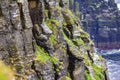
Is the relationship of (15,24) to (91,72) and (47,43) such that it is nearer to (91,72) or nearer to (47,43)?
(47,43)

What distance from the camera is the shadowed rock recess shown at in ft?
118

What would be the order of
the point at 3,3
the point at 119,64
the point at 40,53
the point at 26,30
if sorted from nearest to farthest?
the point at 3,3
the point at 26,30
the point at 40,53
the point at 119,64

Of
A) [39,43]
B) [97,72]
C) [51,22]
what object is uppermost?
[51,22]

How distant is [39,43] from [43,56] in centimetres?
153

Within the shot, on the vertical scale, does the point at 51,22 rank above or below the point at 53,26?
above

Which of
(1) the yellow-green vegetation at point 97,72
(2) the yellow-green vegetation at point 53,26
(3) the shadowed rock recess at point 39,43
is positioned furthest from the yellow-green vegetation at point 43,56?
(1) the yellow-green vegetation at point 97,72

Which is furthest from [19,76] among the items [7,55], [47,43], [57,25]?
[57,25]

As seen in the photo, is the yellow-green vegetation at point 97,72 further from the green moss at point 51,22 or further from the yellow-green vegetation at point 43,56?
the yellow-green vegetation at point 43,56

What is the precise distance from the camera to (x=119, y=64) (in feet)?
598

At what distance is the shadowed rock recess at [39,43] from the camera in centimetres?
3594

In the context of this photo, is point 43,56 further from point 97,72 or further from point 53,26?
point 97,72

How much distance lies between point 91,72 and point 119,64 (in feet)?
421

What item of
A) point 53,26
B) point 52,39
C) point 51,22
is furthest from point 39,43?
point 51,22

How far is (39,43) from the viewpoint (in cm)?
4256
